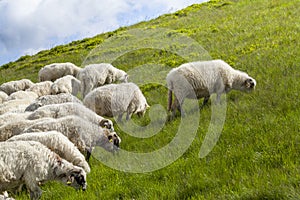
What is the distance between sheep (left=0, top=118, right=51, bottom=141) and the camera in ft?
30.2

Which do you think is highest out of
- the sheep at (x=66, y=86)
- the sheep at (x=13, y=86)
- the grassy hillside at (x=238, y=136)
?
the sheep at (x=13, y=86)

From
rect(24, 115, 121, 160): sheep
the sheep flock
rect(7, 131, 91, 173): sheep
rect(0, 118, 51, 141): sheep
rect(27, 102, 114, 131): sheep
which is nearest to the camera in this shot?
the sheep flock

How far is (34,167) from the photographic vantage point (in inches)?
263

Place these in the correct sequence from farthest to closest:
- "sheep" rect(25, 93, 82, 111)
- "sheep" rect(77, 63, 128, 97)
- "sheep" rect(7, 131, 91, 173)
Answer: "sheep" rect(77, 63, 128, 97)
"sheep" rect(25, 93, 82, 111)
"sheep" rect(7, 131, 91, 173)

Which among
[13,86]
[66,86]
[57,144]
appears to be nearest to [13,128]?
[57,144]

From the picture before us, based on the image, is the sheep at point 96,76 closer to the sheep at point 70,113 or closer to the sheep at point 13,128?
the sheep at point 70,113

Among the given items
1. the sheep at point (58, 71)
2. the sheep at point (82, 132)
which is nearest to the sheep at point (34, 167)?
the sheep at point (82, 132)

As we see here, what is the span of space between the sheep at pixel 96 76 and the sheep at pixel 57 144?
24.3ft

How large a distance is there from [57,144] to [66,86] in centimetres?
867

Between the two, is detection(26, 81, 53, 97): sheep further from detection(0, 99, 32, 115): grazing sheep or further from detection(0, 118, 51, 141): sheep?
detection(0, 118, 51, 141): sheep

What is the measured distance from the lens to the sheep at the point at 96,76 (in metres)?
15.2

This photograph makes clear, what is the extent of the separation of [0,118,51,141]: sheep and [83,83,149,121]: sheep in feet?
7.84

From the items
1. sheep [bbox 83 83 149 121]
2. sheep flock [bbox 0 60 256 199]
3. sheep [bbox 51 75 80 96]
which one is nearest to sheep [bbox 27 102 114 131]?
sheep flock [bbox 0 60 256 199]

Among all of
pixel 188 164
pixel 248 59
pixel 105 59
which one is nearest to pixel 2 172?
pixel 188 164
